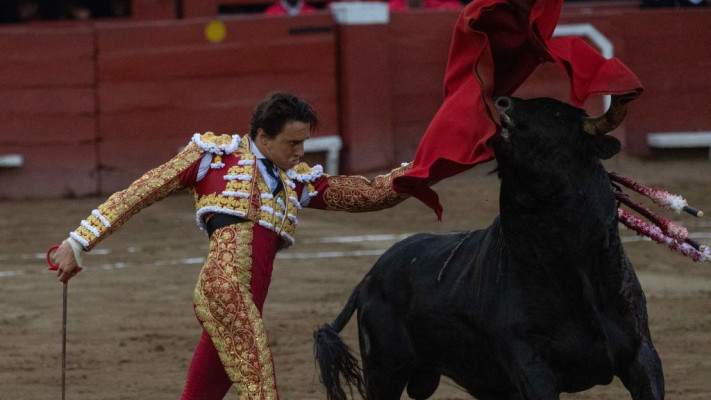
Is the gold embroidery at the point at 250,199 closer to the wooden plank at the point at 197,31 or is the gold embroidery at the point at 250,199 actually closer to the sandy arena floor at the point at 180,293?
the sandy arena floor at the point at 180,293

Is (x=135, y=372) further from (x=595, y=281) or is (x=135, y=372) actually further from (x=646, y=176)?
(x=646, y=176)

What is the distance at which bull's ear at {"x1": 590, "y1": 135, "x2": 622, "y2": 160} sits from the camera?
3.40 meters

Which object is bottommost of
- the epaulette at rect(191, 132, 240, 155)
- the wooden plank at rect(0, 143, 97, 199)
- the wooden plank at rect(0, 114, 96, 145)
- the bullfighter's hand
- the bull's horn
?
the wooden plank at rect(0, 143, 97, 199)

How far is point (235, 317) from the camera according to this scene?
372 cm

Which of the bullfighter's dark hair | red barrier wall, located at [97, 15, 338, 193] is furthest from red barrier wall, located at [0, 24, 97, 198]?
the bullfighter's dark hair

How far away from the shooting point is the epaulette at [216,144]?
12.5 feet

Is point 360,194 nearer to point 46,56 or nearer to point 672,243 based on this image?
point 672,243

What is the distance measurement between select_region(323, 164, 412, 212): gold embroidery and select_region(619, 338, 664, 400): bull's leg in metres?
0.82

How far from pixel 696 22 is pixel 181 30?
4.02 m

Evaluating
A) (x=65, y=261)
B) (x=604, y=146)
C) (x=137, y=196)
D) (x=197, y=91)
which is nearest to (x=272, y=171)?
(x=137, y=196)

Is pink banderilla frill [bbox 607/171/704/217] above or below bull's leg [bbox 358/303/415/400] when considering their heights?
above

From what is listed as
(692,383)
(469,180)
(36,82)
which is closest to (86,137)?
(36,82)

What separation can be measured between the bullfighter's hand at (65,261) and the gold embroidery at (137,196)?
5cm

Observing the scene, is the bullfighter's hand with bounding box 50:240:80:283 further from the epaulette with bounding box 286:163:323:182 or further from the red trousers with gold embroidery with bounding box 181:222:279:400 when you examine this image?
the epaulette with bounding box 286:163:323:182
